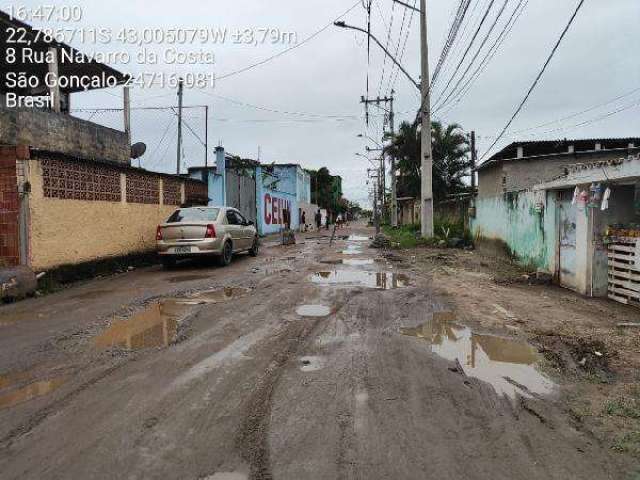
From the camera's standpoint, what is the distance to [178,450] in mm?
2590

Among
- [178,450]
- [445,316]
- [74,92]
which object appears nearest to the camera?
[178,450]

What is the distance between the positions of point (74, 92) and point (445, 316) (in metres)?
15.8

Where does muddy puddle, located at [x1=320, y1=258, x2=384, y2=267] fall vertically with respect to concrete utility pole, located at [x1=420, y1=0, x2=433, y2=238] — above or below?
below

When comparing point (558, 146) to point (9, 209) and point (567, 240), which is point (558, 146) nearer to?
point (567, 240)

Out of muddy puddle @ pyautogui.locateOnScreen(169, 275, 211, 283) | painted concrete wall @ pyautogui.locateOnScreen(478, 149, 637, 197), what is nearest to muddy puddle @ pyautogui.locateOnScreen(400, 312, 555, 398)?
muddy puddle @ pyautogui.locateOnScreen(169, 275, 211, 283)

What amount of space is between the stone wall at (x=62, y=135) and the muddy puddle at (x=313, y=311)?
8360mm

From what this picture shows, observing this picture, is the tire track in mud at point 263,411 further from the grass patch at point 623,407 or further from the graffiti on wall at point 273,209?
the graffiti on wall at point 273,209

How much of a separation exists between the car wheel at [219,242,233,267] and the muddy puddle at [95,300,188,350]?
190 inches

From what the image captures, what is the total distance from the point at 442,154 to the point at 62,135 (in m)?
26.7

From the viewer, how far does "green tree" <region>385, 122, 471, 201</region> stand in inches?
1289

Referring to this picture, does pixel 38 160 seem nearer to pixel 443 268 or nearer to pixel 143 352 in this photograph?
pixel 143 352

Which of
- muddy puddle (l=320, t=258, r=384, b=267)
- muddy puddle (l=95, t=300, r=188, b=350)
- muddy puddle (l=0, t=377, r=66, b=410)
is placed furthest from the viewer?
muddy puddle (l=320, t=258, r=384, b=267)

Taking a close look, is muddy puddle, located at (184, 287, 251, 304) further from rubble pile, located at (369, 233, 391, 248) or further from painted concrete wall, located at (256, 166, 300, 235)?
painted concrete wall, located at (256, 166, 300, 235)

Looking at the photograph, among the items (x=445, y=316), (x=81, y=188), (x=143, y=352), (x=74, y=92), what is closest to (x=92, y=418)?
(x=143, y=352)
